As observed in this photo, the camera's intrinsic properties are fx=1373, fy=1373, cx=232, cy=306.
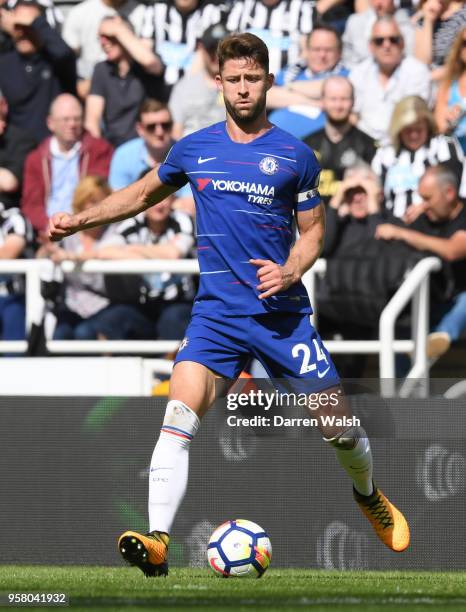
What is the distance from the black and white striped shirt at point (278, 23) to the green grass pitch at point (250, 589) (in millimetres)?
5499

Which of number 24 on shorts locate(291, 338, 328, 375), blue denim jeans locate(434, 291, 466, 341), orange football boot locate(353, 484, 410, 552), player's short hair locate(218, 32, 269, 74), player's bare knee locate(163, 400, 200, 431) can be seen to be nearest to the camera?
player's bare knee locate(163, 400, 200, 431)

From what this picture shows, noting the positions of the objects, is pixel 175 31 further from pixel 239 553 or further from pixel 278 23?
pixel 239 553

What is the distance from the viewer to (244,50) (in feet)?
20.9

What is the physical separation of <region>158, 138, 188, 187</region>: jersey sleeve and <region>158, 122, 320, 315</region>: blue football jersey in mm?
84

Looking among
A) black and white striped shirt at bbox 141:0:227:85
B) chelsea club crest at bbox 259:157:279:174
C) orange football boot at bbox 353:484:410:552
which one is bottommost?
orange football boot at bbox 353:484:410:552

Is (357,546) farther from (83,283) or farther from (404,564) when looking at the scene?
(83,283)

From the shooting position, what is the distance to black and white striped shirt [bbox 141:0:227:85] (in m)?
11.9

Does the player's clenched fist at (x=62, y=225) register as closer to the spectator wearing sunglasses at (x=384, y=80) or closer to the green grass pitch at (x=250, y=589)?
the green grass pitch at (x=250, y=589)

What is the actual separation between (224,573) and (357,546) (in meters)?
1.51

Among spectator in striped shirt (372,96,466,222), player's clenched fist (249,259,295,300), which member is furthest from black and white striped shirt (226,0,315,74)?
player's clenched fist (249,259,295,300)

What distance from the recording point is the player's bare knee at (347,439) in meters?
6.62

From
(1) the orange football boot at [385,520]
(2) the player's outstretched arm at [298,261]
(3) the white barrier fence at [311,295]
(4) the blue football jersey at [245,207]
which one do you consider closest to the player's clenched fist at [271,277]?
(2) the player's outstretched arm at [298,261]

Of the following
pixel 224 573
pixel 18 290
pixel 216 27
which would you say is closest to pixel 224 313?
pixel 224 573

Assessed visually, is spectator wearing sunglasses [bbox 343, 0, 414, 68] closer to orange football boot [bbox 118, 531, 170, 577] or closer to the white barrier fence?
the white barrier fence
